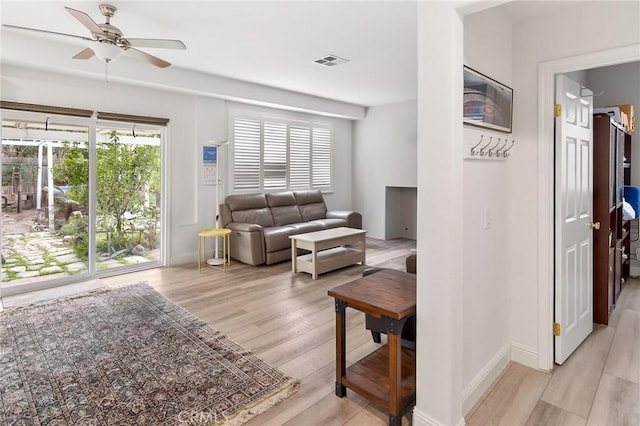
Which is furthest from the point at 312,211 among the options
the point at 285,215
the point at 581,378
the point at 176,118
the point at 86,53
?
the point at 581,378

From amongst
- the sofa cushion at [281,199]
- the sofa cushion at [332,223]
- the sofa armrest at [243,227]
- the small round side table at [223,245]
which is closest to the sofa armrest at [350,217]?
the sofa cushion at [332,223]

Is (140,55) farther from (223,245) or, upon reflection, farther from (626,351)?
(626,351)

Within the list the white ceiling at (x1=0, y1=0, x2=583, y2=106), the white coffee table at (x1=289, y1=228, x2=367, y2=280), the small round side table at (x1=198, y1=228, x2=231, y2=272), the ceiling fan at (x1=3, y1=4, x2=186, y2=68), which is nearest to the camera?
the ceiling fan at (x1=3, y1=4, x2=186, y2=68)

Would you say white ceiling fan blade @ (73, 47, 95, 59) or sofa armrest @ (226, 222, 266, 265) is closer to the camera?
white ceiling fan blade @ (73, 47, 95, 59)

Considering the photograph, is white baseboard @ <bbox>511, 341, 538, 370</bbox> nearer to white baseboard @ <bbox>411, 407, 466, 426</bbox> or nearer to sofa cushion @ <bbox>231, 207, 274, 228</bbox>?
white baseboard @ <bbox>411, 407, 466, 426</bbox>

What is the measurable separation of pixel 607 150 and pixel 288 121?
493cm

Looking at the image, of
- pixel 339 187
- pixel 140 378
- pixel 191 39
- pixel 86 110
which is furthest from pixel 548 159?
pixel 339 187

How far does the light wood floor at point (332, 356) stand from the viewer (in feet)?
6.44

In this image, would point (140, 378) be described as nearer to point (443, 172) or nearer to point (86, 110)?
point (443, 172)

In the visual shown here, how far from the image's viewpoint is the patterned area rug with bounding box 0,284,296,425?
200 centimetres

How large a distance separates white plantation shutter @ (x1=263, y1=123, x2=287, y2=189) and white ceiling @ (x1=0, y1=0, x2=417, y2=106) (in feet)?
4.63

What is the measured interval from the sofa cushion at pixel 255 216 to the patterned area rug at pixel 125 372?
2362 mm

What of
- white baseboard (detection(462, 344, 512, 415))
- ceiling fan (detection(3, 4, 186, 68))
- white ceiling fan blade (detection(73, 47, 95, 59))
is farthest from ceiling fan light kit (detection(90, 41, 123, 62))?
white baseboard (detection(462, 344, 512, 415))

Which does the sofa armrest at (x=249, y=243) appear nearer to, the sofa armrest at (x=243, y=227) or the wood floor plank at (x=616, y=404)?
the sofa armrest at (x=243, y=227)
